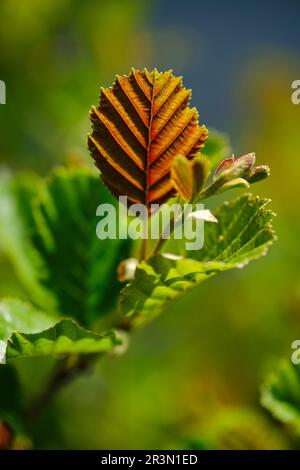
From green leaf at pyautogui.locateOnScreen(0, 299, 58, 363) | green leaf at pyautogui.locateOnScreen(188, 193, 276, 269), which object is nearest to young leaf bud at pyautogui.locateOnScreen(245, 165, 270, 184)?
green leaf at pyautogui.locateOnScreen(188, 193, 276, 269)

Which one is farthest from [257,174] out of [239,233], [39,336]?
[39,336]

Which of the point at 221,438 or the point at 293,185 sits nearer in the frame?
the point at 221,438

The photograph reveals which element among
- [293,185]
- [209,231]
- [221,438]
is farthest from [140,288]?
[293,185]

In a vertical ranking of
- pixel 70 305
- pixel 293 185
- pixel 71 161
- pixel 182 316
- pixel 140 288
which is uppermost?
pixel 293 185

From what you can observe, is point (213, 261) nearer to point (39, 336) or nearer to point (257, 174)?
point (257, 174)

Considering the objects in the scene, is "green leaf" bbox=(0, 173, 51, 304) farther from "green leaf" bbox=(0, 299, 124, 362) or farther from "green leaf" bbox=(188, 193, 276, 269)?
"green leaf" bbox=(188, 193, 276, 269)
